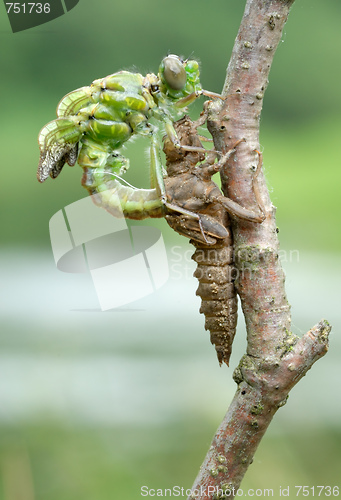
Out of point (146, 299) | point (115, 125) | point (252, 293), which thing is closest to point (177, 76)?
point (115, 125)

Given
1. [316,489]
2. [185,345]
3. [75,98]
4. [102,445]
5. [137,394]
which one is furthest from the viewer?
[185,345]

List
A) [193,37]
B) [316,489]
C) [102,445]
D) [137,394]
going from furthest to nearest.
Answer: [193,37] < [137,394] < [102,445] < [316,489]

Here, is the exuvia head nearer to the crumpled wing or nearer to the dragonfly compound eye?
the dragonfly compound eye

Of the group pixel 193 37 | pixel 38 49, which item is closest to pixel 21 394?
pixel 38 49

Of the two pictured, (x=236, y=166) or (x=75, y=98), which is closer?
(x=236, y=166)

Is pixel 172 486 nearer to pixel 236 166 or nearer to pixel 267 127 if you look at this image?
pixel 236 166

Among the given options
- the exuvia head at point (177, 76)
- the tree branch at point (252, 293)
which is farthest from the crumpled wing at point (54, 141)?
the tree branch at point (252, 293)

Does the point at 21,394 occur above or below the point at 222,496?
above
